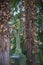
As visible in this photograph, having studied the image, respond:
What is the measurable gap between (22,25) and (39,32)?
355 millimetres

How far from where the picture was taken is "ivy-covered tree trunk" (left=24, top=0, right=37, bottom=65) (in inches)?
111

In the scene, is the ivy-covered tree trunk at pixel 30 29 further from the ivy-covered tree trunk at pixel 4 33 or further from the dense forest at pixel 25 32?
the ivy-covered tree trunk at pixel 4 33

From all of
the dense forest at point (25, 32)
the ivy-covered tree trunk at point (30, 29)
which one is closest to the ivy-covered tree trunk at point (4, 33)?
the dense forest at point (25, 32)

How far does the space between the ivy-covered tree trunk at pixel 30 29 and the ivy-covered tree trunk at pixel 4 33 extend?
1.61 ft

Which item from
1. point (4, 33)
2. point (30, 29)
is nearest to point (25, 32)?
point (30, 29)

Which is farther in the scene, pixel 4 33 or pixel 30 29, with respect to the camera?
pixel 30 29

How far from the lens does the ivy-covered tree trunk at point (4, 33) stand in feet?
7.80

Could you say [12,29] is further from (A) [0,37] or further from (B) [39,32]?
(B) [39,32]

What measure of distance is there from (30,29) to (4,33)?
1.88 ft

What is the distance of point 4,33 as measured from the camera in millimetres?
2387

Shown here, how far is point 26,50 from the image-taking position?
2.91m

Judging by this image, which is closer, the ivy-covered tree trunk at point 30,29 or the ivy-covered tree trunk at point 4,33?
the ivy-covered tree trunk at point 4,33

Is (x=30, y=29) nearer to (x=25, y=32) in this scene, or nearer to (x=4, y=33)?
(x=25, y=32)

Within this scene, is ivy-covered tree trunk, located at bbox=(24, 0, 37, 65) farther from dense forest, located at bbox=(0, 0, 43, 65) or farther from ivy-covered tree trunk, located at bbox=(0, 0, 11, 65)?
ivy-covered tree trunk, located at bbox=(0, 0, 11, 65)
